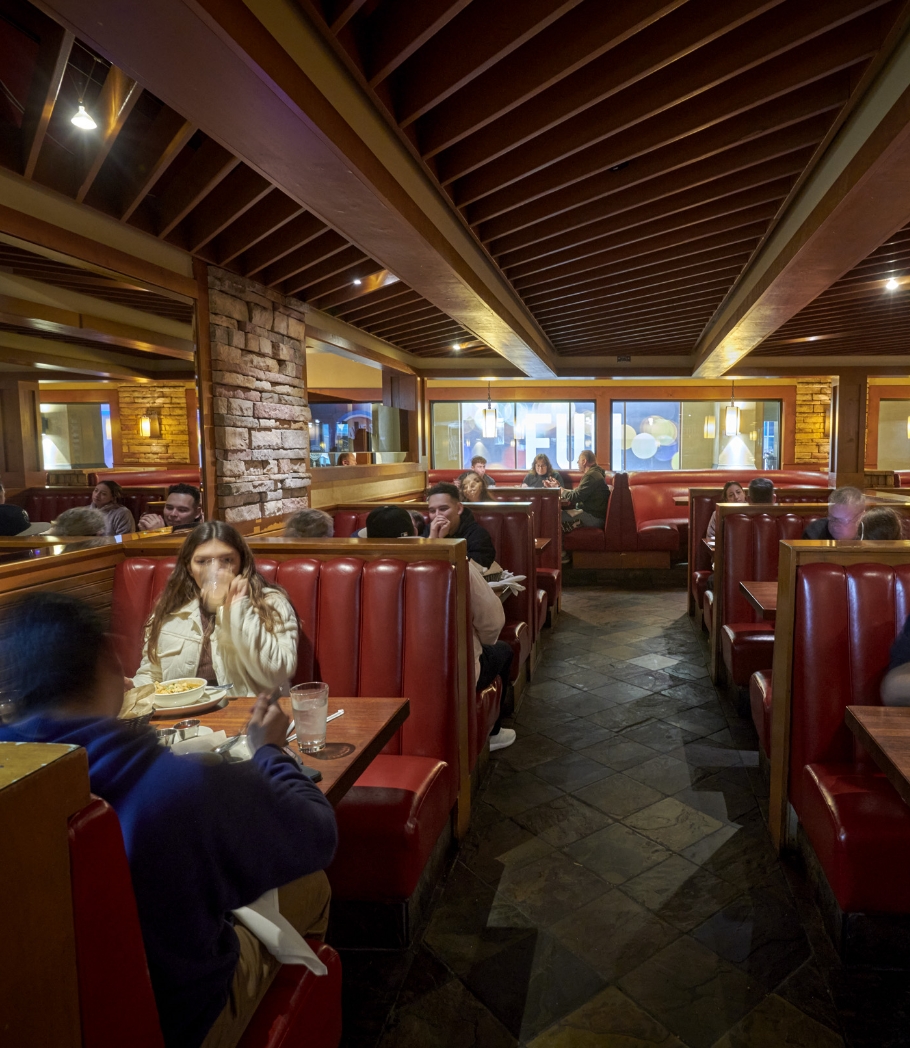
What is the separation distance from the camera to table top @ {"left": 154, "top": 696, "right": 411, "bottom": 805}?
1.55m

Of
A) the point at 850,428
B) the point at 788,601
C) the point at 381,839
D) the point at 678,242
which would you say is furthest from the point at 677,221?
the point at 850,428

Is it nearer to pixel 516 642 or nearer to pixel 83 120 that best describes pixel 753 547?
pixel 516 642

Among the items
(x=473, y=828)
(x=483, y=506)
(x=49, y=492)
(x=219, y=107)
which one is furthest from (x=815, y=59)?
(x=49, y=492)

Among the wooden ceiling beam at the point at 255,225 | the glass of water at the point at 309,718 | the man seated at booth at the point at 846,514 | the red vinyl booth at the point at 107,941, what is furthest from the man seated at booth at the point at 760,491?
the red vinyl booth at the point at 107,941

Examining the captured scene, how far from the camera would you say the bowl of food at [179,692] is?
187 centimetres

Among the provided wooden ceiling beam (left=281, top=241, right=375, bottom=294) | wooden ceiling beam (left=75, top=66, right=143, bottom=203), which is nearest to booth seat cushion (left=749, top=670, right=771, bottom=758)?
wooden ceiling beam (left=75, top=66, right=143, bottom=203)

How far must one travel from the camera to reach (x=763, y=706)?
2.96m

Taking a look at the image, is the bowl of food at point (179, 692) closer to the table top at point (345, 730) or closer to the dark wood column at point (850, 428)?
the table top at point (345, 730)

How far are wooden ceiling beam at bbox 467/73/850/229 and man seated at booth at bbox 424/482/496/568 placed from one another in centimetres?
174

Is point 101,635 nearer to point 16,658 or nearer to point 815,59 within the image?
point 16,658

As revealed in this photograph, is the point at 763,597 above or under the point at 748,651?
above

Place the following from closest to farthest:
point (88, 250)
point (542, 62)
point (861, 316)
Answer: point (542, 62), point (88, 250), point (861, 316)

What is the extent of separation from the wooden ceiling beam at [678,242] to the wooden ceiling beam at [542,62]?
2.36 meters

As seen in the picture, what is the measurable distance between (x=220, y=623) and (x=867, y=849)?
2.02 metres
